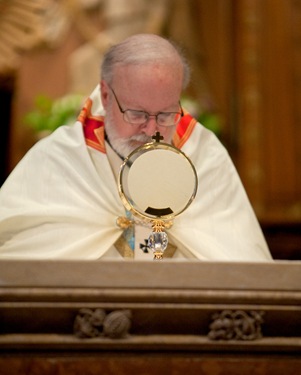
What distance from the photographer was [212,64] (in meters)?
6.17

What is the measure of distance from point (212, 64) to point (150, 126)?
A: 11.6 ft

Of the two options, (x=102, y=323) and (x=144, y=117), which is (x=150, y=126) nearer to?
(x=144, y=117)

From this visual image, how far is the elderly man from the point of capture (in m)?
2.64

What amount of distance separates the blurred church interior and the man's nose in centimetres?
289

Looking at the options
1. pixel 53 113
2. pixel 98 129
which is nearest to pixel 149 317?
pixel 98 129

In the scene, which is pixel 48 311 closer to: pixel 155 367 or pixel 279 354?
pixel 155 367

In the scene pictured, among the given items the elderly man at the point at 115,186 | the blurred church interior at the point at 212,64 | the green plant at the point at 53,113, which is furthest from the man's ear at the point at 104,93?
the blurred church interior at the point at 212,64

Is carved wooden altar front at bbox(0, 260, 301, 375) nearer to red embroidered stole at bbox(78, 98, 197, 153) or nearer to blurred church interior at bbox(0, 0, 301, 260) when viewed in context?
red embroidered stole at bbox(78, 98, 197, 153)

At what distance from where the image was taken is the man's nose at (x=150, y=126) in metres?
2.71

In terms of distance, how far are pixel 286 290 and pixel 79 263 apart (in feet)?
1.45

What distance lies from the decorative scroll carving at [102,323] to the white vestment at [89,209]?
2.13 ft

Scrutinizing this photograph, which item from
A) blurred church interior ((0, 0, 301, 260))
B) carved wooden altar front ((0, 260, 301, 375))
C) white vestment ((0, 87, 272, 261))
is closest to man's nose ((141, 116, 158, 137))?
white vestment ((0, 87, 272, 261))

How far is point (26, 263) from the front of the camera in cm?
186

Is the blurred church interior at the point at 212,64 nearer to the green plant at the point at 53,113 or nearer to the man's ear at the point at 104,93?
the green plant at the point at 53,113
